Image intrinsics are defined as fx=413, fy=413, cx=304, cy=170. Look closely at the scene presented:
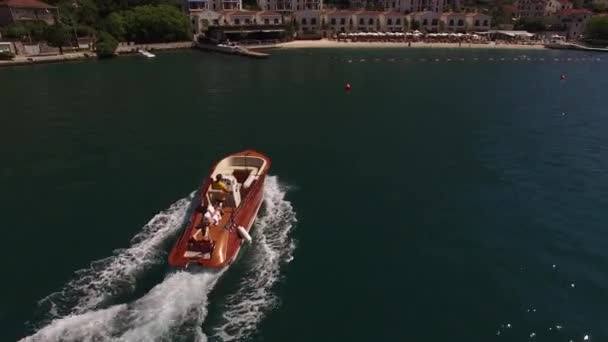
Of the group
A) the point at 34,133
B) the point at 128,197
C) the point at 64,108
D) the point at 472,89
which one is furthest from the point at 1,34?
the point at 472,89

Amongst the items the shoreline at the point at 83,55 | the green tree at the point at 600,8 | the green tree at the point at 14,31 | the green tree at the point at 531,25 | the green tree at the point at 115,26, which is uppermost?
the green tree at the point at 600,8

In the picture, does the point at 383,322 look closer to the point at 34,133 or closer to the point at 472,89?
the point at 34,133

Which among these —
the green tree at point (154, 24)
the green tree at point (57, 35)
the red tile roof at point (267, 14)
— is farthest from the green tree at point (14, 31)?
the red tile roof at point (267, 14)

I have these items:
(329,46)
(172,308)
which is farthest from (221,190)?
(329,46)

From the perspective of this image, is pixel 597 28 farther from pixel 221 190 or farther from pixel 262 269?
pixel 262 269

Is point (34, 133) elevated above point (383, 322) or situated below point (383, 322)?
above

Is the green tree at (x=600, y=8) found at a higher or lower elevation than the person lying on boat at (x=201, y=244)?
higher

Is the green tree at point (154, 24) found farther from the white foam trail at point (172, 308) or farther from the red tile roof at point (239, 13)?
the white foam trail at point (172, 308)
